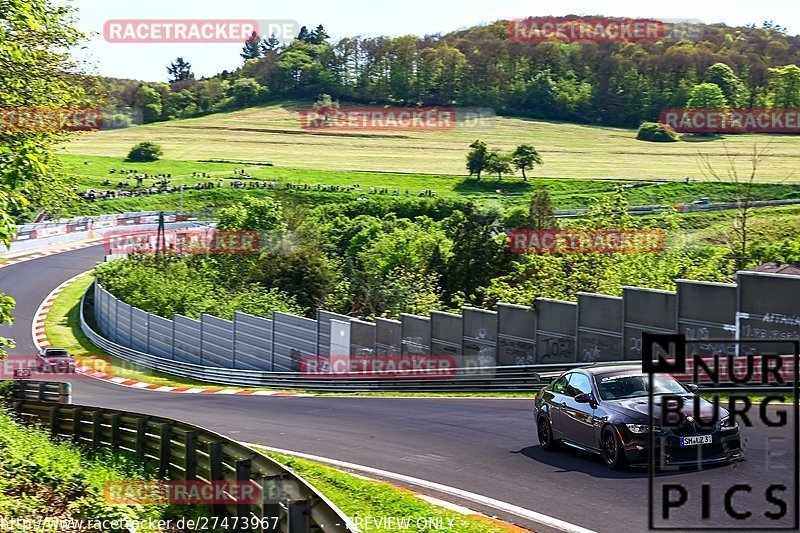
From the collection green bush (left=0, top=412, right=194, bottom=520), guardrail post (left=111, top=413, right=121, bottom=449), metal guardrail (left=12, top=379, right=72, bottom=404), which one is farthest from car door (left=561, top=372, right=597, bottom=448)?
metal guardrail (left=12, top=379, right=72, bottom=404)

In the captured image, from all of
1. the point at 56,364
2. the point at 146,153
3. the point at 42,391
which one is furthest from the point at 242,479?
the point at 146,153

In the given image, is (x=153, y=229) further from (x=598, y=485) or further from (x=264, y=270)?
(x=598, y=485)

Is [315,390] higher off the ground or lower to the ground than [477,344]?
lower

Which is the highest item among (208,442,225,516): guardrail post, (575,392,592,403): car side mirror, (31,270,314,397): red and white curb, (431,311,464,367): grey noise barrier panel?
(575,392,592,403): car side mirror

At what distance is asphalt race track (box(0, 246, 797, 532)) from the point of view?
11656mm

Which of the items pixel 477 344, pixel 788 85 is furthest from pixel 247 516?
pixel 788 85

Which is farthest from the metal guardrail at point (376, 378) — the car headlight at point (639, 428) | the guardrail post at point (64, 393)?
the guardrail post at point (64, 393)

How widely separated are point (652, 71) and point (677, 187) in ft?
165

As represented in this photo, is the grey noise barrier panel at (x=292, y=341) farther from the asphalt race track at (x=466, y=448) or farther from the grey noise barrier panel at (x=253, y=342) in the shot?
the asphalt race track at (x=466, y=448)

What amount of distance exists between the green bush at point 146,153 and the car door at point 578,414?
5444 inches

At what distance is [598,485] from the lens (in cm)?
1249

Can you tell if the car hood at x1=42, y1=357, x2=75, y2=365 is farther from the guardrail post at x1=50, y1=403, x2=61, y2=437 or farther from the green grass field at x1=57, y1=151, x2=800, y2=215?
the green grass field at x1=57, y1=151, x2=800, y2=215

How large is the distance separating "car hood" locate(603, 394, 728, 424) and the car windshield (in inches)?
7.5

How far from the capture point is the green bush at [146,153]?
146125 mm
